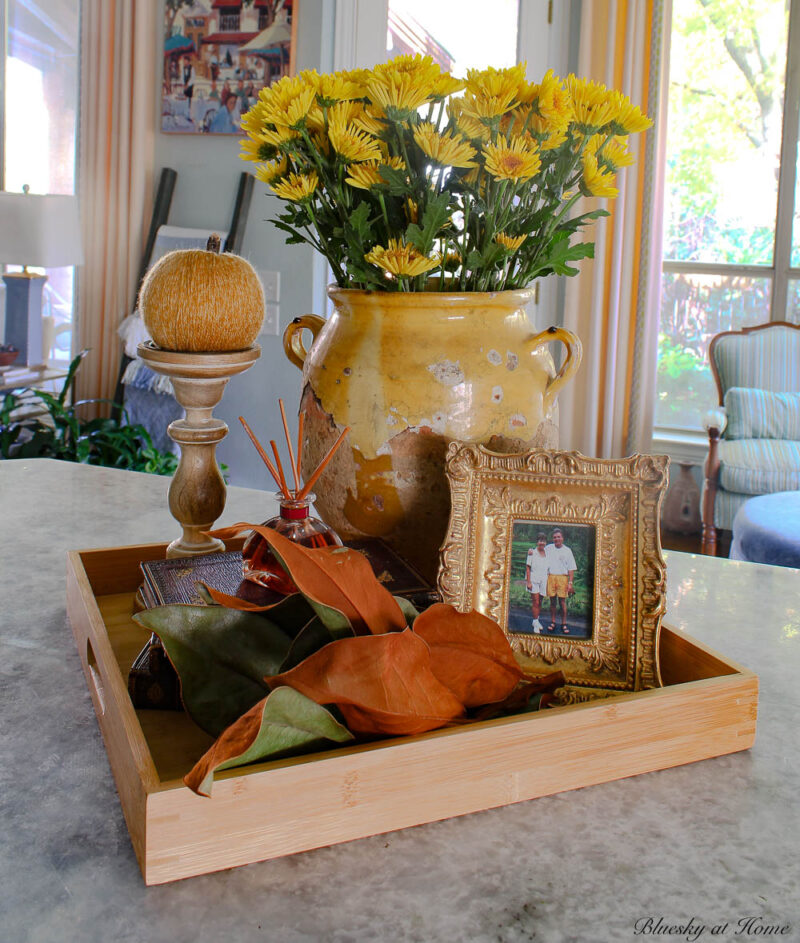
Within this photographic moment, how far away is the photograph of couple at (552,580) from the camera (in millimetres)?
632

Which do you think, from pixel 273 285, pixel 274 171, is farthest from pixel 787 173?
pixel 274 171

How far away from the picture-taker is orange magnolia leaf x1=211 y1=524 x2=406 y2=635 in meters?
0.54

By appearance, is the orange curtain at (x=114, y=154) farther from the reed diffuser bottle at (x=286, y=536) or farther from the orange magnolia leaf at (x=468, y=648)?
the orange magnolia leaf at (x=468, y=648)

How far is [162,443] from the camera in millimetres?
3303

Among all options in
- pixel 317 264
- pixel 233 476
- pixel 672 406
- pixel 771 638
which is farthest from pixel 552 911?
pixel 672 406

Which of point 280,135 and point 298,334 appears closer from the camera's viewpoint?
point 280,135

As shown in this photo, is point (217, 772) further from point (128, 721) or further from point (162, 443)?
point (162, 443)

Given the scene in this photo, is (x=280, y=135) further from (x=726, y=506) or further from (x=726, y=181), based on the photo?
(x=726, y=181)

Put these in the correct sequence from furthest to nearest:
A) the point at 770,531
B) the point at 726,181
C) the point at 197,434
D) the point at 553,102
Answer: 1. the point at 726,181
2. the point at 770,531
3. the point at 197,434
4. the point at 553,102

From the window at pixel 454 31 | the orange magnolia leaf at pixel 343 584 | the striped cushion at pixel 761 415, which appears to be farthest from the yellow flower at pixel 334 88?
the striped cushion at pixel 761 415

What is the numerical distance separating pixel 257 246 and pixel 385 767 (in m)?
3.09

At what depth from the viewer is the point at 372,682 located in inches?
19.8

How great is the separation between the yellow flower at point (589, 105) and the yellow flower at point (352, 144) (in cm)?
15

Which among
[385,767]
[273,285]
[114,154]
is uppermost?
[114,154]
